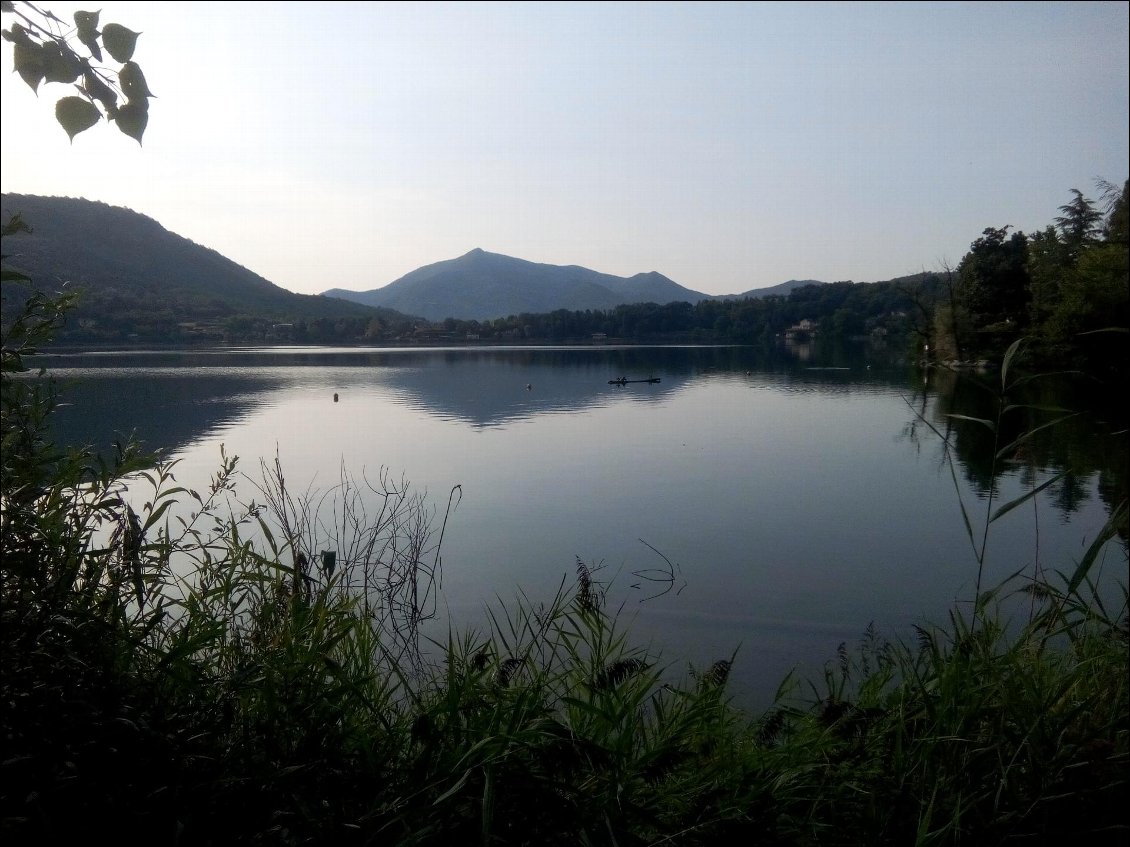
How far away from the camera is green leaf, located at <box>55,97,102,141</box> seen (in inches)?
82.5

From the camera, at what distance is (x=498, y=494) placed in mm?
14727

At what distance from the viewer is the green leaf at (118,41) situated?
2.09 meters

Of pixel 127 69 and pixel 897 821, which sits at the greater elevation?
pixel 127 69

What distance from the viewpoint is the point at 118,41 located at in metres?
2.10

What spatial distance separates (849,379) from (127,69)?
43817 millimetres

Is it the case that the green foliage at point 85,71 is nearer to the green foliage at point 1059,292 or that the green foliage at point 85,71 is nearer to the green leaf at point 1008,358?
the green leaf at point 1008,358

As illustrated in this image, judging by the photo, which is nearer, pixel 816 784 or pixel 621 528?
pixel 816 784

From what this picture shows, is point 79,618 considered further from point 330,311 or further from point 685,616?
point 330,311

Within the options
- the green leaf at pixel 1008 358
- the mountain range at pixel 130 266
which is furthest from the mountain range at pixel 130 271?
the green leaf at pixel 1008 358

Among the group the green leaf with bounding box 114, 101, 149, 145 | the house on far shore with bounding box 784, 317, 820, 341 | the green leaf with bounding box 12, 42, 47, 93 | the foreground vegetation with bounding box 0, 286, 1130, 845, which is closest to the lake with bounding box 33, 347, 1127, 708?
the foreground vegetation with bounding box 0, 286, 1130, 845

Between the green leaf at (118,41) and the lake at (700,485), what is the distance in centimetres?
328

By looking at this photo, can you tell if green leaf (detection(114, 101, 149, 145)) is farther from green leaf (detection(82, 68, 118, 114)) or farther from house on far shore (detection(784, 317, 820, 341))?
house on far shore (detection(784, 317, 820, 341))

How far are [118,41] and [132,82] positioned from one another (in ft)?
0.34

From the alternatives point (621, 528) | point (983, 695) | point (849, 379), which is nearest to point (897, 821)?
point (983, 695)
